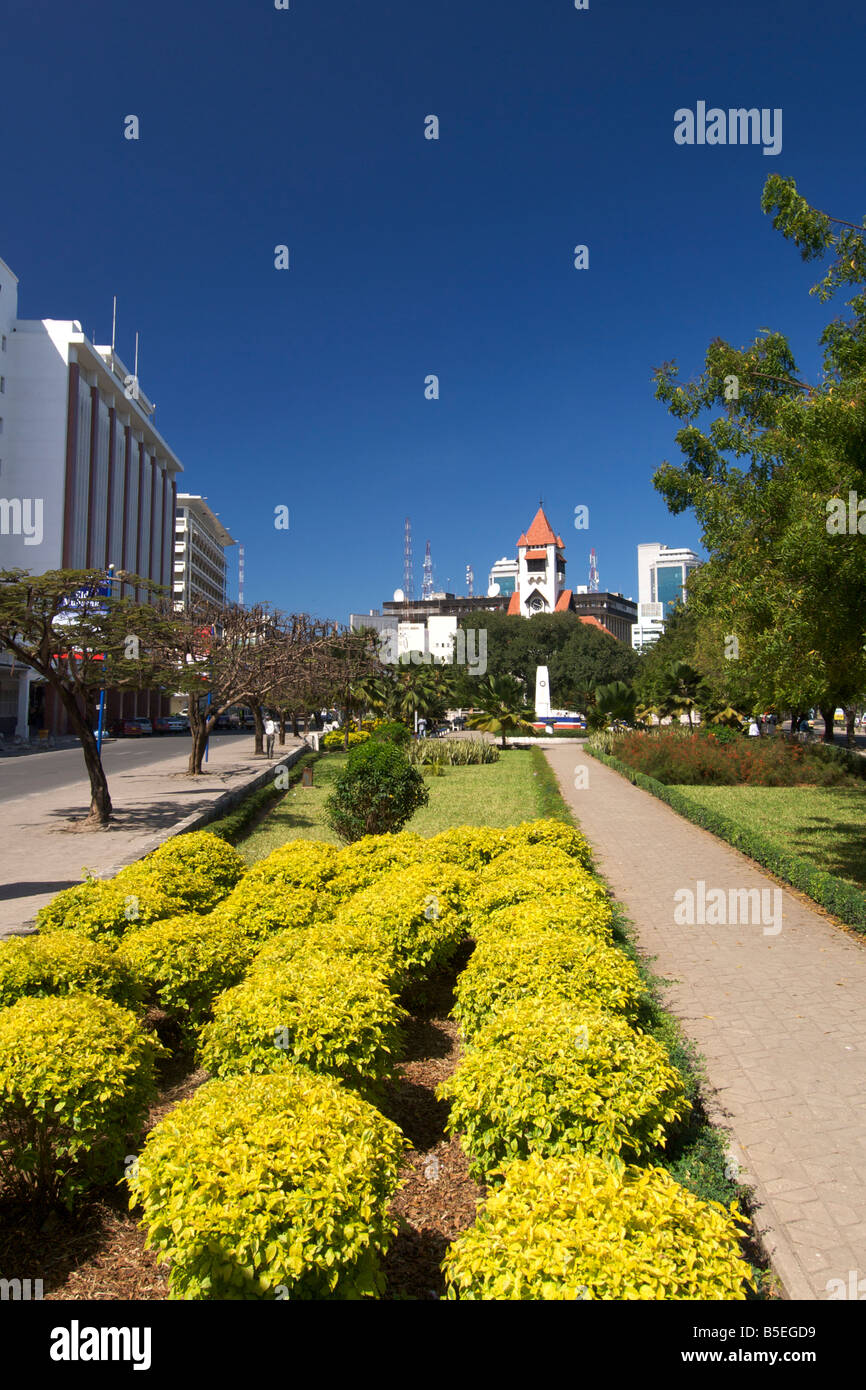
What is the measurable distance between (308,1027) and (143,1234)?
1109 millimetres

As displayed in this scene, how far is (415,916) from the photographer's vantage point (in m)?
6.10

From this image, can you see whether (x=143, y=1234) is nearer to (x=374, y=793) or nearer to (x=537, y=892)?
(x=537, y=892)

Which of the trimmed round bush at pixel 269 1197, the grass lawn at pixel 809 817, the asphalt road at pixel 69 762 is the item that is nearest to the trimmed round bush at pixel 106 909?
the trimmed round bush at pixel 269 1197

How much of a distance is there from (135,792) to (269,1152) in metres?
18.1

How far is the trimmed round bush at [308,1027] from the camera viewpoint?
3.99 meters

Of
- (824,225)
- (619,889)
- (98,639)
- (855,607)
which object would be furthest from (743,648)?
(98,639)

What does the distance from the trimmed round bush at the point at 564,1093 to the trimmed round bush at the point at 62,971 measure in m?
2.27

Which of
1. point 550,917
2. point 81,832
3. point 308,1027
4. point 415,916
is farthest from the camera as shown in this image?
point 81,832

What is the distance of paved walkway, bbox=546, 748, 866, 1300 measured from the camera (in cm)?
358

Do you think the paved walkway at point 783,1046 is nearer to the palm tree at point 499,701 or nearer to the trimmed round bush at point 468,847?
the trimmed round bush at point 468,847

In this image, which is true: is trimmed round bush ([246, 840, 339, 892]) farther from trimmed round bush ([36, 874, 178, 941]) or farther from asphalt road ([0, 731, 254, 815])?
asphalt road ([0, 731, 254, 815])

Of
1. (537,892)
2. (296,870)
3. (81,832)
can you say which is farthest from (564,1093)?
(81,832)
